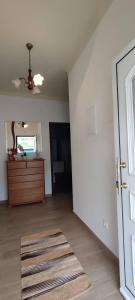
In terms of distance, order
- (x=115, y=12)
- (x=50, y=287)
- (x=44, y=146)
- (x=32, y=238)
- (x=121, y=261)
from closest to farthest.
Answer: (x=121, y=261), (x=50, y=287), (x=115, y=12), (x=32, y=238), (x=44, y=146)

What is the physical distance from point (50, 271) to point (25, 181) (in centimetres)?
269

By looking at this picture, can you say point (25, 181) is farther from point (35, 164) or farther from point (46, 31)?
point (46, 31)

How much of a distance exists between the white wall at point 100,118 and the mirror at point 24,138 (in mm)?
2151

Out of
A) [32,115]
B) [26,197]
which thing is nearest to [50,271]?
[26,197]

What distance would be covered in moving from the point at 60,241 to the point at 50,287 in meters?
0.82

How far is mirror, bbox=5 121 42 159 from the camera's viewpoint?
190 inches

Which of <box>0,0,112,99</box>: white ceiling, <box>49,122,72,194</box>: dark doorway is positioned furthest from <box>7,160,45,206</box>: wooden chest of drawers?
<box>0,0,112,99</box>: white ceiling

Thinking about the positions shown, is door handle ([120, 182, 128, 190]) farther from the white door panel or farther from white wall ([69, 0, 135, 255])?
white wall ([69, 0, 135, 255])

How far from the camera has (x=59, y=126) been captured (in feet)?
17.7

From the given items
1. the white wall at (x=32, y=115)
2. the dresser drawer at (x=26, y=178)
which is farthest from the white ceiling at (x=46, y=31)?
the dresser drawer at (x=26, y=178)

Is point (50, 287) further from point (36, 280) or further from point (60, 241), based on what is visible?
point (60, 241)

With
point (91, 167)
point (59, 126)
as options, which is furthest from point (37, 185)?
point (91, 167)

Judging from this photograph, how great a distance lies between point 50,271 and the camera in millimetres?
1893

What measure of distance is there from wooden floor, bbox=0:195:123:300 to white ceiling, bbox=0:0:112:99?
282 centimetres
